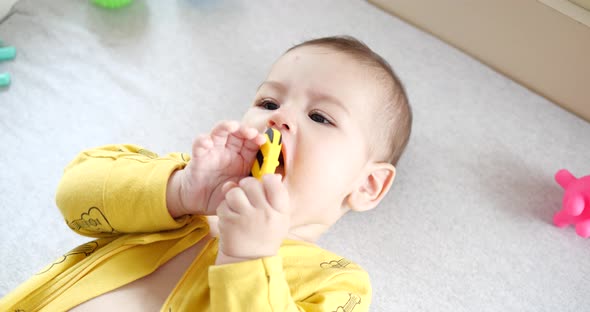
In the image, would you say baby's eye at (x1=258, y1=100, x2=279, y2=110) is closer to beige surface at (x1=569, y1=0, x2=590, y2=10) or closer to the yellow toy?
the yellow toy

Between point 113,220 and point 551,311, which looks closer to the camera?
point 113,220

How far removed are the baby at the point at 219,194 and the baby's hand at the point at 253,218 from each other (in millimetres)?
31

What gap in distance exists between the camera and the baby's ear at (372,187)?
3.38ft

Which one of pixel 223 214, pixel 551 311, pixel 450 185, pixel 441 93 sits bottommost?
pixel 551 311

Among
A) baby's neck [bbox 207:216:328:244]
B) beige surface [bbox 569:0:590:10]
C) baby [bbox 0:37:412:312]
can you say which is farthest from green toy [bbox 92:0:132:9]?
beige surface [bbox 569:0:590:10]

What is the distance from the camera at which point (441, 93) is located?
1441 millimetres

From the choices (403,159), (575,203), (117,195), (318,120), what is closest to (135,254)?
(117,195)

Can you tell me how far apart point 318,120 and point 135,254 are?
1.11ft

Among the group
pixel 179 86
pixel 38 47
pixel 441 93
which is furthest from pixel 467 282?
pixel 38 47

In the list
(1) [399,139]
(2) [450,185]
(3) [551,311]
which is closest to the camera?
(1) [399,139]

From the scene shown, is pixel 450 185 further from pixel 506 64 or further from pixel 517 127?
pixel 506 64

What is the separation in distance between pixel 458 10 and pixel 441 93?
20cm

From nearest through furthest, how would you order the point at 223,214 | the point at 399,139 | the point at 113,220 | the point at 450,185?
the point at 223,214 < the point at 113,220 < the point at 399,139 < the point at 450,185

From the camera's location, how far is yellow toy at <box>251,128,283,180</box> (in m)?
0.82
